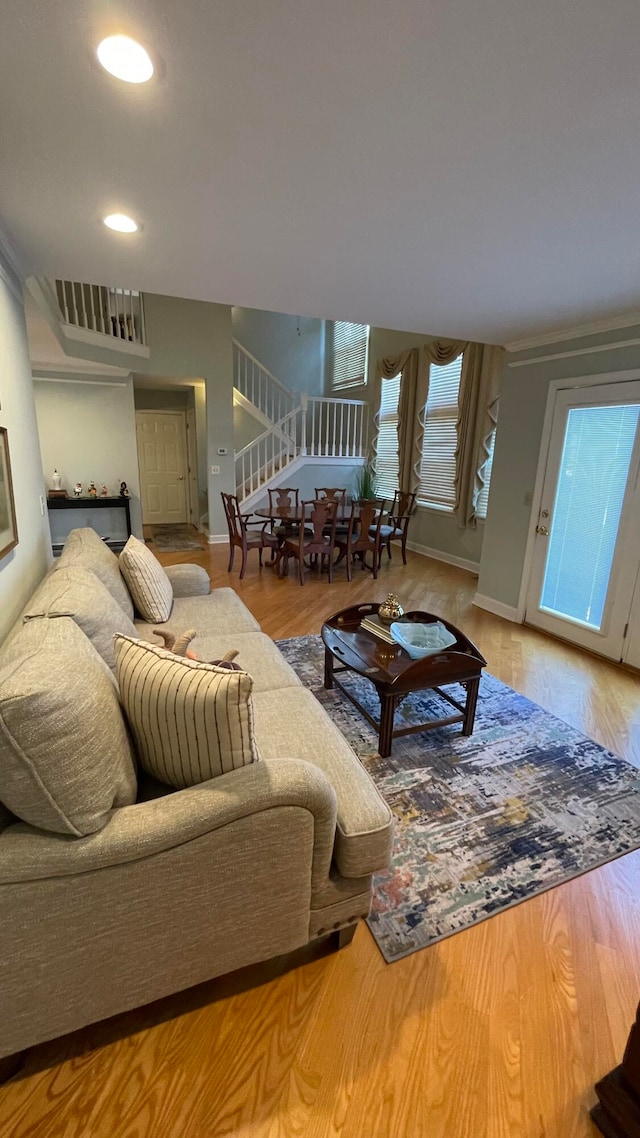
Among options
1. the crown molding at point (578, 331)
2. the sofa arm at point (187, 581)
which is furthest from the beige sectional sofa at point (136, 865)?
the crown molding at point (578, 331)

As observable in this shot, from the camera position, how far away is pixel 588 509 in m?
3.55

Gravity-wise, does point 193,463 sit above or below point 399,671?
above

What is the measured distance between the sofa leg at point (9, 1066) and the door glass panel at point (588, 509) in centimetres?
377

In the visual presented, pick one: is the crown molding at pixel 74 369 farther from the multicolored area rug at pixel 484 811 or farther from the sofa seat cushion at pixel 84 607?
the multicolored area rug at pixel 484 811

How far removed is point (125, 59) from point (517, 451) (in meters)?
3.64

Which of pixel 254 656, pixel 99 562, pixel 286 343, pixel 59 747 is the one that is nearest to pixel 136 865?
pixel 59 747

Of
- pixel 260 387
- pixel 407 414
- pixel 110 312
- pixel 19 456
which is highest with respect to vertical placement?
pixel 110 312

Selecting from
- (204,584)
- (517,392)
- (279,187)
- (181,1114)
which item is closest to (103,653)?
(181,1114)

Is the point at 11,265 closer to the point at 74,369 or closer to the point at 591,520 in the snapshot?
the point at 74,369

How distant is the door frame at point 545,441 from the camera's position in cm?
327

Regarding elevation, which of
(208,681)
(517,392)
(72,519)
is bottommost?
(72,519)

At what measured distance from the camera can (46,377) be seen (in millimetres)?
5941

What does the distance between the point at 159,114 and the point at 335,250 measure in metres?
1.10

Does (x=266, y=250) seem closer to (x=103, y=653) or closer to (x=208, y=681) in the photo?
(x=103, y=653)
